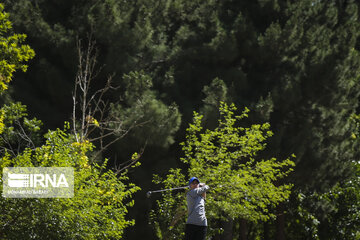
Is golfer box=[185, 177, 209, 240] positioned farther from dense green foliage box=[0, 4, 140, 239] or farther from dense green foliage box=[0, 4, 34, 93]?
dense green foliage box=[0, 4, 34, 93]

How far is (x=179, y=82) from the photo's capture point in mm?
15328

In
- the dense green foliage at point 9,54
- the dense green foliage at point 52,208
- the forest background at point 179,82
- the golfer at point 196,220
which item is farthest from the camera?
the forest background at point 179,82

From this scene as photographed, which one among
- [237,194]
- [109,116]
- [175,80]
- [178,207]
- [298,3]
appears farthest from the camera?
[298,3]

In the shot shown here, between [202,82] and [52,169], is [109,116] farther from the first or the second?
[52,169]

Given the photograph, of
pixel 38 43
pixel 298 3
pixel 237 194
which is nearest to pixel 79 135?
pixel 38 43

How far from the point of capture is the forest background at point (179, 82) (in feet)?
45.7

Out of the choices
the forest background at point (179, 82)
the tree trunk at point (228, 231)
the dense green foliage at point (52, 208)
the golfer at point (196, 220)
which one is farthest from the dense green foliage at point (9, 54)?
the tree trunk at point (228, 231)

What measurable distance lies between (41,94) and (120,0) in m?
3.04

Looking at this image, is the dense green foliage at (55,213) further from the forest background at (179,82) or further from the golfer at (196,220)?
the forest background at (179,82)

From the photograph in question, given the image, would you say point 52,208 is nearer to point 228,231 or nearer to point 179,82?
point 179,82

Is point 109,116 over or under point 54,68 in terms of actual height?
under

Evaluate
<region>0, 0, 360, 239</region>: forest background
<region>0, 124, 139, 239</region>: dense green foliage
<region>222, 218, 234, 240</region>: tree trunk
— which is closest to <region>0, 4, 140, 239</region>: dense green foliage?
<region>0, 124, 139, 239</region>: dense green foliage

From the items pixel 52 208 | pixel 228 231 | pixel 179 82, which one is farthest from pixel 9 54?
pixel 228 231

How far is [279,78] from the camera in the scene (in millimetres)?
15836
